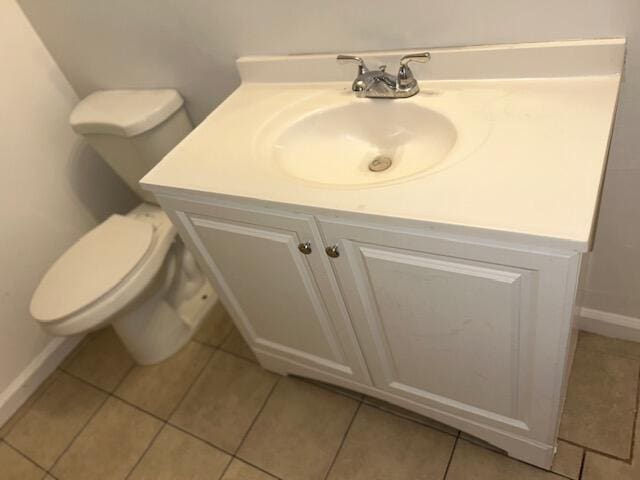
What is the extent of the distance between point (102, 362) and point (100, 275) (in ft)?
1.76

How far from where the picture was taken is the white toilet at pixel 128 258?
4.37 ft

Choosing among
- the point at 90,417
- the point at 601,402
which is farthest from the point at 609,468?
the point at 90,417

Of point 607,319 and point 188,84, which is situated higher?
point 188,84

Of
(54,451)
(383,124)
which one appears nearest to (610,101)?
(383,124)

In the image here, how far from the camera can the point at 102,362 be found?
173 cm

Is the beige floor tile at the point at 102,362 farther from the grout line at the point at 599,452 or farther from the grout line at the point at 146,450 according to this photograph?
the grout line at the point at 599,452

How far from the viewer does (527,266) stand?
68 centimetres

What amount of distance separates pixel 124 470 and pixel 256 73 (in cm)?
123

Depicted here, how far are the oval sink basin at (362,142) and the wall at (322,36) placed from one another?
16 centimetres

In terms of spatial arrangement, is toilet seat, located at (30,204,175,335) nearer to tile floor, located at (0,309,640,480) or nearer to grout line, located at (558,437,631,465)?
tile floor, located at (0,309,640,480)

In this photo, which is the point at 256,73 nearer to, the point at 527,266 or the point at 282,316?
the point at 282,316

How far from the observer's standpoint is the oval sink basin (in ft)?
3.17

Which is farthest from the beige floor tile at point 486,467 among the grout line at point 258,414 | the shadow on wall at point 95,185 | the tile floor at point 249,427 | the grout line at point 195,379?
the shadow on wall at point 95,185

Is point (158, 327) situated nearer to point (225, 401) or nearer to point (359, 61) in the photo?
point (225, 401)
